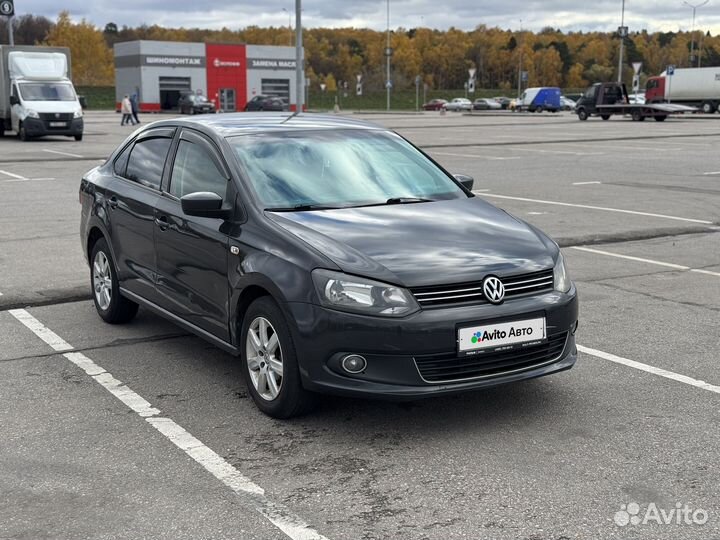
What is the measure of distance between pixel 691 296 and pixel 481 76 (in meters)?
166

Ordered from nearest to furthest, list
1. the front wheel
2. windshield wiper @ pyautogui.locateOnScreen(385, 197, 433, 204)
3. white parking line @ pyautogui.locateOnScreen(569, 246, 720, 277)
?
windshield wiper @ pyautogui.locateOnScreen(385, 197, 433, 204)
white parking line @ pyautogui.locateOnScreen(569, 246, 720, 277)
the front wheel

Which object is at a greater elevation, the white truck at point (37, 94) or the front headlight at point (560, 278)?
the white truck at point (37, 94)

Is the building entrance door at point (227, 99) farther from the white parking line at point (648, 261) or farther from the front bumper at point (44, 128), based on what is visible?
the white parking line at point (648, 261)

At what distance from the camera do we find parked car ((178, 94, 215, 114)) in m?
59.9

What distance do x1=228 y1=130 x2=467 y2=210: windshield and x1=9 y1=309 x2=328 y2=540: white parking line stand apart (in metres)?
1.32

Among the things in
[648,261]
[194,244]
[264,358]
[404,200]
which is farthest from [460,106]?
[264,358]

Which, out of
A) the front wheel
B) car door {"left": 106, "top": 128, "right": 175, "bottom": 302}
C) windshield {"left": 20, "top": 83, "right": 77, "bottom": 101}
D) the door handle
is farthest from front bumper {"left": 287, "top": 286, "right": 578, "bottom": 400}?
the front wheel

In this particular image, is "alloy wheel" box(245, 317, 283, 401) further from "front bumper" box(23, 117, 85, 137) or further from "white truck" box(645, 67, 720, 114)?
"white truck" box(645, 67, 720, 114)

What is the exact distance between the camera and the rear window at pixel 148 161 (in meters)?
6.14

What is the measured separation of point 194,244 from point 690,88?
58746 mm

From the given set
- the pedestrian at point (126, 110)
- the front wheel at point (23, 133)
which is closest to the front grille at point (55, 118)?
the front wheel at point (23, 133)

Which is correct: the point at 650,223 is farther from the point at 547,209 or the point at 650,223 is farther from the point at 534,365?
the point at 534,365

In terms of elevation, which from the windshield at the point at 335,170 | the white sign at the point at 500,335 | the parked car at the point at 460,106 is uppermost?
the windshield at the point at 335,170

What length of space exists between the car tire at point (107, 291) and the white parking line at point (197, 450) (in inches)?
17.5
